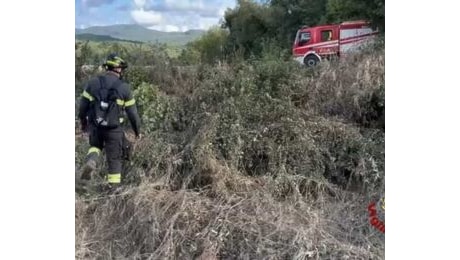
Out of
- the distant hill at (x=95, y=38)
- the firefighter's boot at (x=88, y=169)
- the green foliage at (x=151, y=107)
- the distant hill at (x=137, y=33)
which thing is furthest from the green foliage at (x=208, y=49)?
the firefighter's boot at (x=88, y=169)

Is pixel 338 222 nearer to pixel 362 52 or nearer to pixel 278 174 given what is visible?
pixel 278 174

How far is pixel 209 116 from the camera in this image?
401cm

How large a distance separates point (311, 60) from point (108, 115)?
190 cm

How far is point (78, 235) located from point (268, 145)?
158cm

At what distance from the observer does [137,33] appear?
3850 mm

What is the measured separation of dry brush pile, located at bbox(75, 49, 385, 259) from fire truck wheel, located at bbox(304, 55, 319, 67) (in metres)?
0.08

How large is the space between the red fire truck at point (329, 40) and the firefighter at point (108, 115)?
4.98 ft

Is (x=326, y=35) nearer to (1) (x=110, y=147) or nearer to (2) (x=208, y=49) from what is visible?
(2) (x=208, y=49)

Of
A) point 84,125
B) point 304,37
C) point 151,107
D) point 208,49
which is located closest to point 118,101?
point 84,125

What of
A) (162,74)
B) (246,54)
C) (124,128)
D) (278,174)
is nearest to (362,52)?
(246,54)

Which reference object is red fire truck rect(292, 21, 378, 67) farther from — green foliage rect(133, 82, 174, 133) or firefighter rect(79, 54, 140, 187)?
firefighter rect(79, 54, 140, 187)

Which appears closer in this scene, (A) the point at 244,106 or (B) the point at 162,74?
(A) the point at 244,106

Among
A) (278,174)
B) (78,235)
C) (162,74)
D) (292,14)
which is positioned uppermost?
(292,14)
